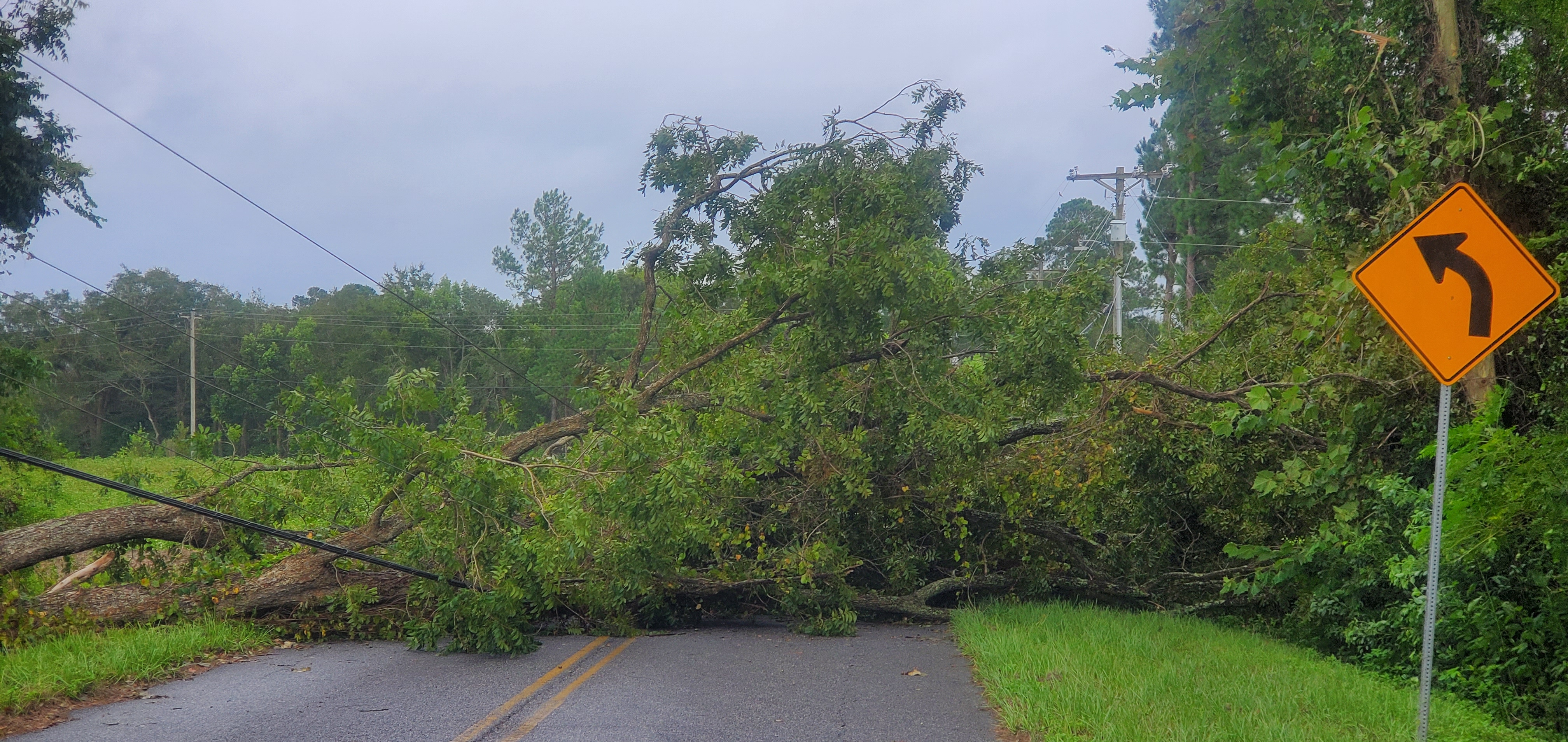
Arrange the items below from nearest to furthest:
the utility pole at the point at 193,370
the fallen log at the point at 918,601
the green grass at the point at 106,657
A: the green grass at the point at 106,657, the fallen log at the point at 918,601, the utility pole at the point at 193,370

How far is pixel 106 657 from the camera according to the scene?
812 cm

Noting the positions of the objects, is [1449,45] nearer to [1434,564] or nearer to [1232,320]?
[1232,320]

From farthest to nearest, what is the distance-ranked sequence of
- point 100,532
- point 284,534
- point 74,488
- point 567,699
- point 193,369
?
point 193,369, point 74,488, point 100,532, point 284,534, point 567,699

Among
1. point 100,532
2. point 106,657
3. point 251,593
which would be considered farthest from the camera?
point 251,593

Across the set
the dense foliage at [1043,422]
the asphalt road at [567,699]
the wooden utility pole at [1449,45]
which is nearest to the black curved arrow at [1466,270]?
the dense foliage at [1043,422]

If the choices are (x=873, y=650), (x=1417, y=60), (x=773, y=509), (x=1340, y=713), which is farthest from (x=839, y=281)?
Answer: (x=1340, y=713)

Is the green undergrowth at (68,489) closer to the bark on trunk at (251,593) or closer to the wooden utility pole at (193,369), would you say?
the bark on trunk at (251,593)

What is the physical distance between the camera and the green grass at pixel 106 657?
7.18m

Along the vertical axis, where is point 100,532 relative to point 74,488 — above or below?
above


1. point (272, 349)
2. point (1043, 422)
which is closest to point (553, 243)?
point (272, 349)

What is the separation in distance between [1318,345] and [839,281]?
472 centimetres

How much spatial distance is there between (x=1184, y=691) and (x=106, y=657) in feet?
25.2

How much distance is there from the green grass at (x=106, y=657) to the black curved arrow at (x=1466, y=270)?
8625 millimetres

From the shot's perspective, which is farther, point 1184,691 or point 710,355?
point 710,355
